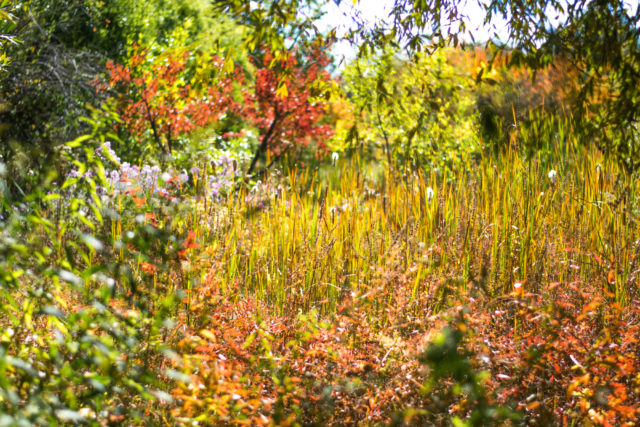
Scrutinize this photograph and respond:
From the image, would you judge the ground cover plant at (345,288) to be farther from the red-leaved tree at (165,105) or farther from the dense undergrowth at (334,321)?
the red-leaved tree at (165,105)

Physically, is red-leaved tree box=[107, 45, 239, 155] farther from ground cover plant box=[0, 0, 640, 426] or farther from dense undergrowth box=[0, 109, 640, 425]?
dense undergrowth box=[0, 109, 640, 425]

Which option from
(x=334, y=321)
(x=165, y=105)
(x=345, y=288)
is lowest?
(x=334, y=321)

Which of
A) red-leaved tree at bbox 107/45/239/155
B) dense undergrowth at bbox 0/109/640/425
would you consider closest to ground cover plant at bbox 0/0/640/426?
dense undergrowth at bbox 0/109/640/425

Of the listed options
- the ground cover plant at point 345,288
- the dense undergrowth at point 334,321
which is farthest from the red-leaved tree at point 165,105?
the dense undergrowth at point 334,321

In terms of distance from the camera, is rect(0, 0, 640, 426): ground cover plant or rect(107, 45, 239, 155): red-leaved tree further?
rect(107, 45, 239, 155): red-leaved tree

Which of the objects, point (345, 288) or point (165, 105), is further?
point (165, 105)

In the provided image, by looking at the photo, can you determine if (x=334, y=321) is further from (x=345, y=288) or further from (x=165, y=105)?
(x=165, y=105)

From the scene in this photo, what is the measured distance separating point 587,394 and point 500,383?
1.39 feet

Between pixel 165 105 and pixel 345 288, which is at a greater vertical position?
pixel 165 105

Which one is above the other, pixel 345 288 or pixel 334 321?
pixel 345 288

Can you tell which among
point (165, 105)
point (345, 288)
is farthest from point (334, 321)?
point (165, 105)

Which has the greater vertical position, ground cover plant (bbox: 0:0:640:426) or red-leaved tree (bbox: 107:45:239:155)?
red-leaved tree (bbox: 107:45:239:155)

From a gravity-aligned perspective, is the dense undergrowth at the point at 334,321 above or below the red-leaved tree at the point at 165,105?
below

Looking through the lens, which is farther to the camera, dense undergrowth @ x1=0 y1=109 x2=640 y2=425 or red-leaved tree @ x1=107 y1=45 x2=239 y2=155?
red-leaved tree @ x1=107 y1=45 x2=239 y2=155
